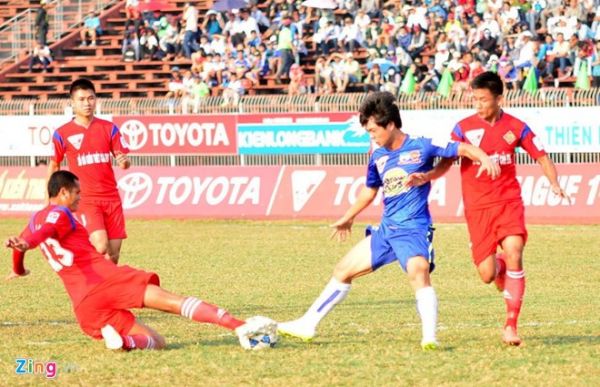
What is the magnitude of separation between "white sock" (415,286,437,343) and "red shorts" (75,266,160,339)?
2136mm

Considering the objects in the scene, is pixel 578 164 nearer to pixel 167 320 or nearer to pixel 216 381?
pixel 167 320

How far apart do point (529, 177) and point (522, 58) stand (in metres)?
5.41

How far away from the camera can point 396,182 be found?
33.7 ft

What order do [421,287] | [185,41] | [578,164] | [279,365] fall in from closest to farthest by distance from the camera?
[279,365] → [421,287] → [578,164] → [185,41]

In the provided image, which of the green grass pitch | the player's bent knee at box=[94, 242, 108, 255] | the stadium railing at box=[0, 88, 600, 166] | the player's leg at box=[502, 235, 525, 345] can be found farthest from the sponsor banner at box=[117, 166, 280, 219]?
the player's leg at box=[502, 235, 525, 345]

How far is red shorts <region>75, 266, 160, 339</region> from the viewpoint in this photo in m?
9.92

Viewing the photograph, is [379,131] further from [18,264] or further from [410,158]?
[18,264]

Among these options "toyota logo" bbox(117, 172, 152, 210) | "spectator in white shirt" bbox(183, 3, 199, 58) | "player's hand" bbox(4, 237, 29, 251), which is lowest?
"toyota logo" bbox(117, 172, 152, 210)

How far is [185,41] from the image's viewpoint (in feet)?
124

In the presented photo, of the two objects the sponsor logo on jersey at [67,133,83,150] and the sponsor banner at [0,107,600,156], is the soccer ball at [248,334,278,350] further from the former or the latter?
the sponsor banner at [0,107,600,156]

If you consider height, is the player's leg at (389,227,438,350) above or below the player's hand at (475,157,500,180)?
below

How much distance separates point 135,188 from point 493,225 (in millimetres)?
19259

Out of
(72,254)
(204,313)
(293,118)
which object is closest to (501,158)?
(204,313)

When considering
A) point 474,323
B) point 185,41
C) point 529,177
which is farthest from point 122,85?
point 474,323
